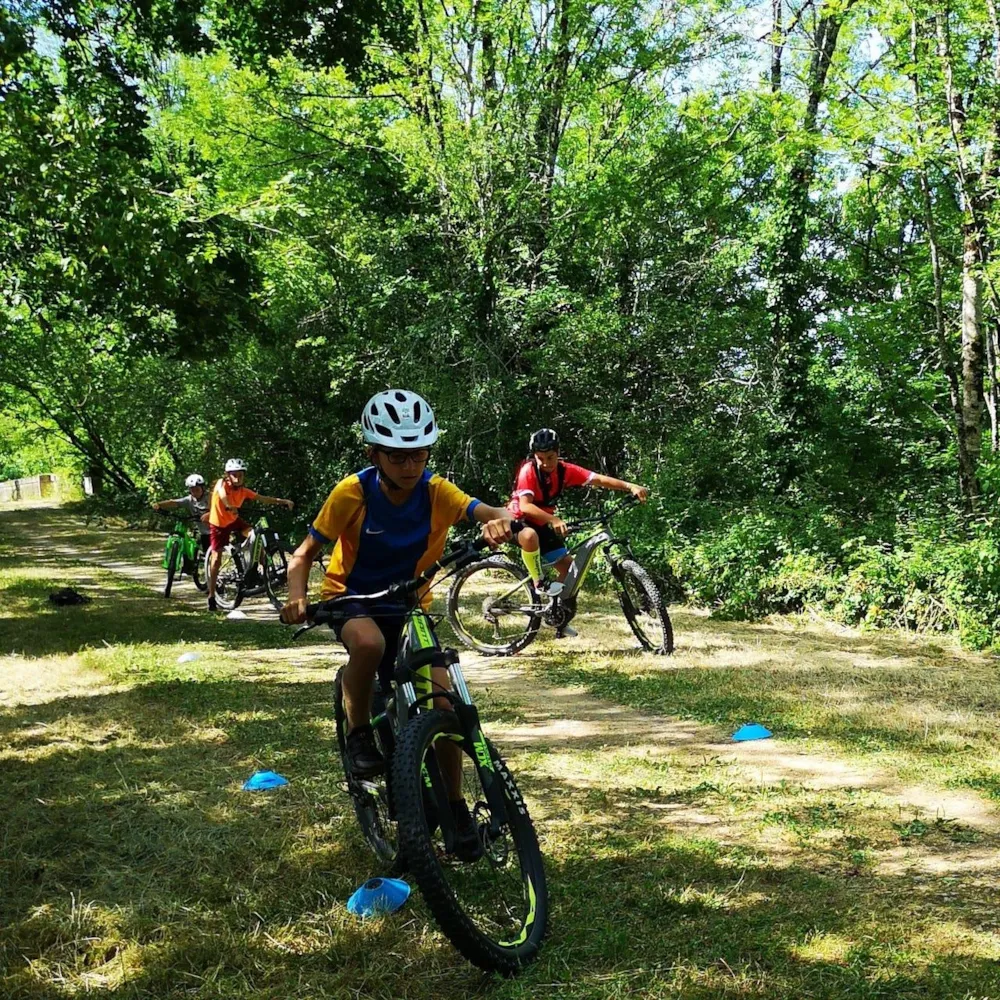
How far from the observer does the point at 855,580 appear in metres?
10.5

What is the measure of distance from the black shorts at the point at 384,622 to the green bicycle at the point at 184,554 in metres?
10.5

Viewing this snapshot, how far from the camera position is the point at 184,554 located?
13.9 metres

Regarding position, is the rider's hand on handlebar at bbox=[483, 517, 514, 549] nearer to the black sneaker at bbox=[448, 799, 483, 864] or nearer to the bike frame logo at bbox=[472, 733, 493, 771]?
the bike frame logo at bbox=[472, 733, 493, 771]

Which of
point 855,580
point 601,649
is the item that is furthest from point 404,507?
point 855,580

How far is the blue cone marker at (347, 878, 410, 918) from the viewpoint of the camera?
143 inches

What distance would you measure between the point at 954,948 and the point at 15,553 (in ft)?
70.5

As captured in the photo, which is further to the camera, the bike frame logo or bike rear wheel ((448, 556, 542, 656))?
bike rear wheel ((448, 556, 542, 656))

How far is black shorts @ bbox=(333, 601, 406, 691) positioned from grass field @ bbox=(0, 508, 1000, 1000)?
37.6 inches

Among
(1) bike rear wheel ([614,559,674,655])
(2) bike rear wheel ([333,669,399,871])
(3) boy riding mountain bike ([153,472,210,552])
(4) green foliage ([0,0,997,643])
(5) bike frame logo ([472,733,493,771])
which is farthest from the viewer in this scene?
(3) boy riding mountain bike ([153,472,210,552])

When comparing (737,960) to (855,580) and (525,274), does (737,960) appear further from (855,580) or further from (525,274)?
(525,274)

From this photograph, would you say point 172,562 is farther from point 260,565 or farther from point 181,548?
point 260,565

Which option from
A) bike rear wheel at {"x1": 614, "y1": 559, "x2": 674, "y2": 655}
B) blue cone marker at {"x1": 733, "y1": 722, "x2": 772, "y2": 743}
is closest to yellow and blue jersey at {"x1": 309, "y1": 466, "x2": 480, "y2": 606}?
blue cone marker at {"x1": 733, "y1": 722, "x2": 772, "y2": 743}

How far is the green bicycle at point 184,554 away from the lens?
45.2ft

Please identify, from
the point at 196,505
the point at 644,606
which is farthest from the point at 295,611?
the point at 196,505
